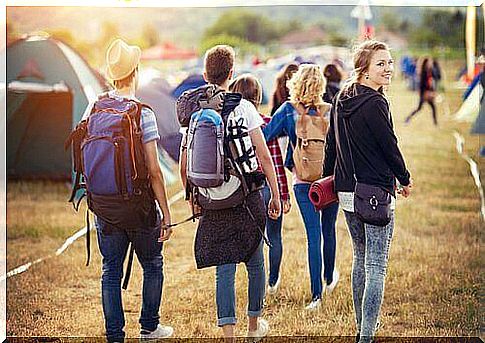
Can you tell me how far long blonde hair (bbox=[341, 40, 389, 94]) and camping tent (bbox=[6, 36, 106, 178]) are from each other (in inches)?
145

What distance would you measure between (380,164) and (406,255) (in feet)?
5.96

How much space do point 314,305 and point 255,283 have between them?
0.65m

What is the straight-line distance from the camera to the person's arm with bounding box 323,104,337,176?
12.7 feet

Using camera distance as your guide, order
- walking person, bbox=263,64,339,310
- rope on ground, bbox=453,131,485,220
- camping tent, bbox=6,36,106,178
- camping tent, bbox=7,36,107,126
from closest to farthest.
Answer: walking person, bbox=263,64,339,310
rope on ground, bbox=453,131,485,220
camping tent, bbox=7,36,107,126
camping tent, bbox=6,36,106,178

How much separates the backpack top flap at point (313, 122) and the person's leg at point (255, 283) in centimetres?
63

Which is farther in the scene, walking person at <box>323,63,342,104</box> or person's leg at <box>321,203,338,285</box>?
walking person at <box>323,63,342,104</box>

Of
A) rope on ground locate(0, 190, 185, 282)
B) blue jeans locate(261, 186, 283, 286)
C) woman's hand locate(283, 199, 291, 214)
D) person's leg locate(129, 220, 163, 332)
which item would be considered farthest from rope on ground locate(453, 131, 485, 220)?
person's leg locate(129, 220, 163, 332)

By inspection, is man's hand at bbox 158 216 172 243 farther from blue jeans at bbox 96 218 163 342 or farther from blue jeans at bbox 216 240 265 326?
blue jeans at bbox 216 240 265 326

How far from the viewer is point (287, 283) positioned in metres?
4.77

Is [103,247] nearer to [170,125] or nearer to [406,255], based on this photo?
[406,255]

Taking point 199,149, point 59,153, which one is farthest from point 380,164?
point 59,153

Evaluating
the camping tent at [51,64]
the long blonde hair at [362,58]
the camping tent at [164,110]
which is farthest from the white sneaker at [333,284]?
the camping tent at [51,64]

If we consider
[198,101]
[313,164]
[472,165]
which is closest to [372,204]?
[313,164]

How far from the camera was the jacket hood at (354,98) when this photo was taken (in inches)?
144
